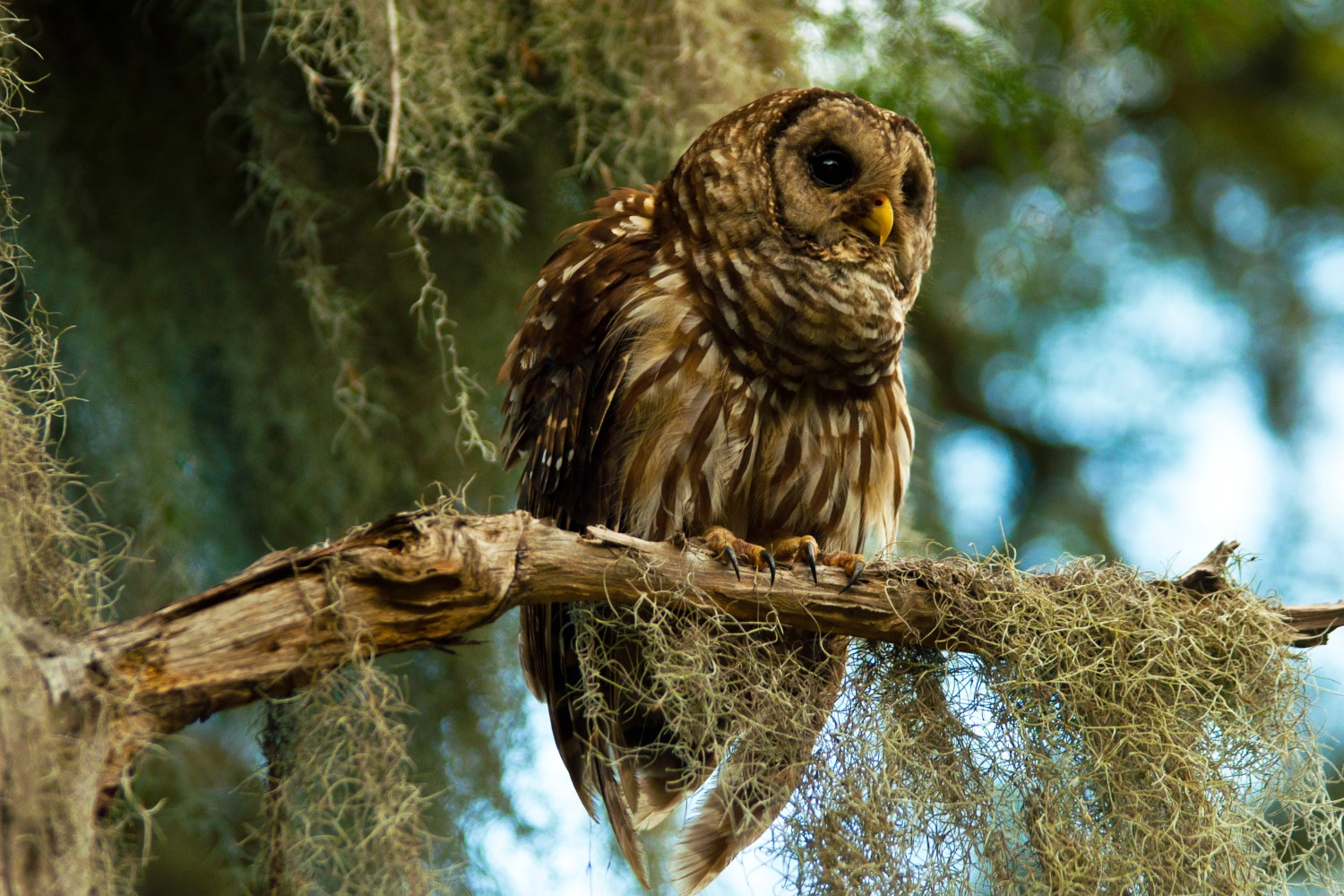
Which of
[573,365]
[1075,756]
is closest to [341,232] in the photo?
[573,365]

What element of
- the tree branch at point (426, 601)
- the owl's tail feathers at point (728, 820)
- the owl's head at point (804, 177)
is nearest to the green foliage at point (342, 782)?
the tree branch at point (426, 601)

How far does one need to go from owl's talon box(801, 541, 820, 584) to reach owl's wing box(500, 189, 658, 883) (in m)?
0.41

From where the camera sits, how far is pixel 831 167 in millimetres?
2498

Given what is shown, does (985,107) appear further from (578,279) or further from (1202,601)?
(1202,601)

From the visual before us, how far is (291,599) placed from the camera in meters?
1.48

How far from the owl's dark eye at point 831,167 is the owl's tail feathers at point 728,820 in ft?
4.04

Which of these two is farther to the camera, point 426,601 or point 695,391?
point 695,391

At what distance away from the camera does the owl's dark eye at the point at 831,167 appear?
98.0 inches

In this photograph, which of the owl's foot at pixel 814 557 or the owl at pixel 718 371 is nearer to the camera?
the owl's foot at pixel 814 557

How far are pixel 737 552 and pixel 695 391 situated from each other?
40 centimetres

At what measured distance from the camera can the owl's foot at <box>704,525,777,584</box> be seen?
1974mm

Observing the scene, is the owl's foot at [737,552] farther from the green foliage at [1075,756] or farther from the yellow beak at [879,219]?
the yellow beak at [879,219]

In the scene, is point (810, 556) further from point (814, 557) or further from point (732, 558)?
point (732, 558)

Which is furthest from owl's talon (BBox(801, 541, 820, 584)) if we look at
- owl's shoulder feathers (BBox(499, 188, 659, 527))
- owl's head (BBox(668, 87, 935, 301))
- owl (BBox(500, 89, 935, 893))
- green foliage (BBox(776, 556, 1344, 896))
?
owl's head (BBox(668, 87, 935, 301))
